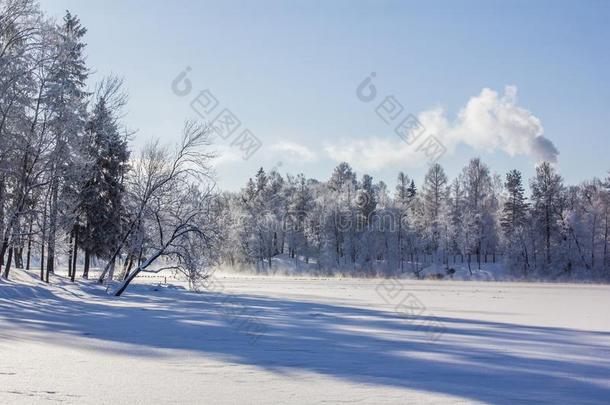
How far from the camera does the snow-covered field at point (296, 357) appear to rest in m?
8.47

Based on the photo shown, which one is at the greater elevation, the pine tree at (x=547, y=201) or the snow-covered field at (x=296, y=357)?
the pine tree at (x=547, y=201)

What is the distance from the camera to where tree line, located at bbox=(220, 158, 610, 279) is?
231 feet

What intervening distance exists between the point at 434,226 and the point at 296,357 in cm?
7213

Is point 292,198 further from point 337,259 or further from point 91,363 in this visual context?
point 91,363

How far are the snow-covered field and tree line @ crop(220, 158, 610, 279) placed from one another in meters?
47.6

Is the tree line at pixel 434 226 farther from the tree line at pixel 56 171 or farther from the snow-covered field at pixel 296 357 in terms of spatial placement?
the snow-covered field at pixel 296 357

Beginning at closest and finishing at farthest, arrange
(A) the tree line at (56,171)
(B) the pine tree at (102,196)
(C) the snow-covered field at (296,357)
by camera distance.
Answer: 1. (C) the snow-covered field at (296,357)
2. (A) the tree line at (56,171)
3. (B) the pine tree at (102,196)

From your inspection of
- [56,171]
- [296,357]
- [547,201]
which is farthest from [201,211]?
[547,201]

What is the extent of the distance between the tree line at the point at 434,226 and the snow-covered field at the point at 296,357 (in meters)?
47.6

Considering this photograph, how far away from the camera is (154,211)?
32.1 metres

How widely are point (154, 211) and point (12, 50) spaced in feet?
35.2

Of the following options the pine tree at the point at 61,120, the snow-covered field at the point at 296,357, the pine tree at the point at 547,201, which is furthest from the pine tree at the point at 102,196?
the pine tree at the point at 547,201

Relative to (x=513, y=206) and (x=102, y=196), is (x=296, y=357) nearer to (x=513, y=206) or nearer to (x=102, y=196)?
(x=102, y=196)

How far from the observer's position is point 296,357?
1205cm
